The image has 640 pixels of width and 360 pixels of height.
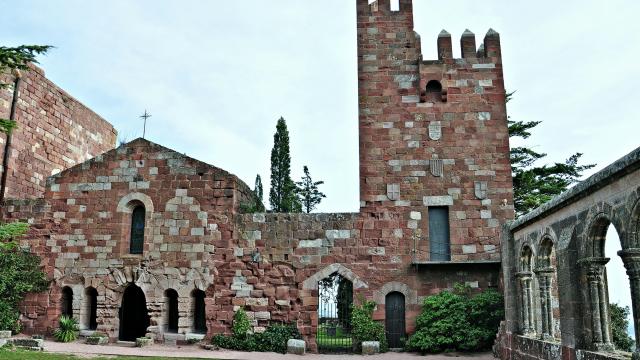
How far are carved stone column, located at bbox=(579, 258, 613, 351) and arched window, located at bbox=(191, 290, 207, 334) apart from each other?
38.9 ft

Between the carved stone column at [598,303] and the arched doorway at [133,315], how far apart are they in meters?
14.5

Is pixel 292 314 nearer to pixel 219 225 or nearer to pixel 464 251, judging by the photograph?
pixel 219 225

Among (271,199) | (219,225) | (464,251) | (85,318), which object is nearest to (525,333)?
(464,251)

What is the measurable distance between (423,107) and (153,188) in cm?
911

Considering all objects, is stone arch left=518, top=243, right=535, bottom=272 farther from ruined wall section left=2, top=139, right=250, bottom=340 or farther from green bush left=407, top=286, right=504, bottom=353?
ruined wall section left=2, top=139, right=250, bottom=340

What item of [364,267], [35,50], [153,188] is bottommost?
[364,267]

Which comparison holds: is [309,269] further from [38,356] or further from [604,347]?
[604,347]

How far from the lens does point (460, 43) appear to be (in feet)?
62.8

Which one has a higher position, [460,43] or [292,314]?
[460,43]

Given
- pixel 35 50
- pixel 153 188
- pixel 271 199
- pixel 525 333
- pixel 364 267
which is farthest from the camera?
pixel 271 199

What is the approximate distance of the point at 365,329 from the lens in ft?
55.5

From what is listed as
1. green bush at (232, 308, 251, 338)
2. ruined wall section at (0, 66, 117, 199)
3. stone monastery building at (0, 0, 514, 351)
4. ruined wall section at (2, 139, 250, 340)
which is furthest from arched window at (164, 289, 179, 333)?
ruined wall section at (0, 66, 117, 199)

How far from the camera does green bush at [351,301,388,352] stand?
1689 cm

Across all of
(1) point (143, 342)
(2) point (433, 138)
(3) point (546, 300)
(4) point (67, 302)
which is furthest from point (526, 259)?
(4) point (67, 302)
